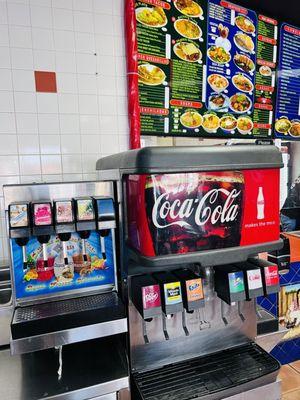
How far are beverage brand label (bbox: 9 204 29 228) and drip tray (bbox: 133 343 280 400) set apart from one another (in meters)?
0.80

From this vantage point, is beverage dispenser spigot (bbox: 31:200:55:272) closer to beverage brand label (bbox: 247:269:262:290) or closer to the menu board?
beverage brand label (bbox: 247:269:262:290)

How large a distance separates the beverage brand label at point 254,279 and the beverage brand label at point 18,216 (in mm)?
950

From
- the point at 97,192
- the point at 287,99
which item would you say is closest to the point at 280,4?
the point at 287,99

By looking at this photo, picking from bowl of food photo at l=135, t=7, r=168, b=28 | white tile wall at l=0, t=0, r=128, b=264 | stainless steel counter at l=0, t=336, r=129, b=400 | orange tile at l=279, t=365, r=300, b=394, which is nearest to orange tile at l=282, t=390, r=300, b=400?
orange tile at l=279, t=365, r=300, b=394

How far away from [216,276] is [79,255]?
2.04 feet

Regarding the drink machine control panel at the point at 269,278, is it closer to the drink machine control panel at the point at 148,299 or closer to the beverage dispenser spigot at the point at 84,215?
the drink machine control panel at the point at 148,299

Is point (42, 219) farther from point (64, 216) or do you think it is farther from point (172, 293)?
point (172, 293)

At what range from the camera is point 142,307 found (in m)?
1.10

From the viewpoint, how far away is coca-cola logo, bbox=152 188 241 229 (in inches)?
38.6

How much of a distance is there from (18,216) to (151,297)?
1.99 feet

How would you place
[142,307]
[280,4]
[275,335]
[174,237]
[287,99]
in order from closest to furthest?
[174,237] → [142,307] → [275,335] → [280,4] → [287,99]

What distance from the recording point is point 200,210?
1021 millimetres

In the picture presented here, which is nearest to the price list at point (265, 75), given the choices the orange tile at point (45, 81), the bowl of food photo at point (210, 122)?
the bowl of food photo at point (210, 122)

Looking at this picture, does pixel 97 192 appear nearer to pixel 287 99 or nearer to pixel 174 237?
pixel 174 237
